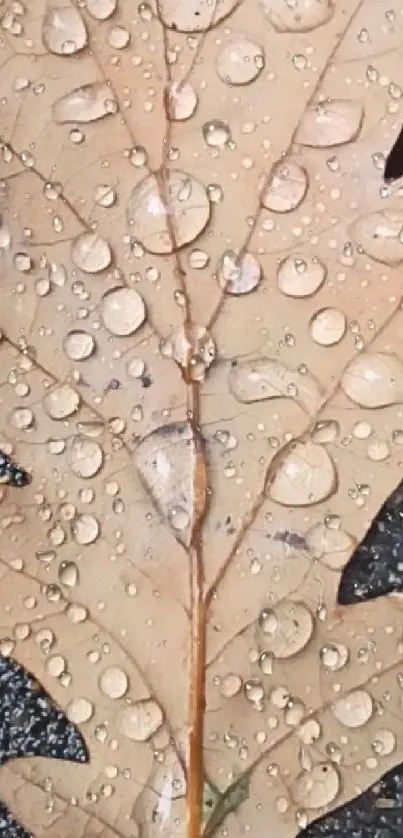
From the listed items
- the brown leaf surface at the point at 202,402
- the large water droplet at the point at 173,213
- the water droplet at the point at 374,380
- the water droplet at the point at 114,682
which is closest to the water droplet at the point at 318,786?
the brown leaf surface at the point at 202,402

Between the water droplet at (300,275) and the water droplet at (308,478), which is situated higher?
the water droplet at (300,275)

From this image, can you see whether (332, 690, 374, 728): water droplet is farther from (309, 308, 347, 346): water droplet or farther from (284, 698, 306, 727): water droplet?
(309, 308, 347, 346): water droplet

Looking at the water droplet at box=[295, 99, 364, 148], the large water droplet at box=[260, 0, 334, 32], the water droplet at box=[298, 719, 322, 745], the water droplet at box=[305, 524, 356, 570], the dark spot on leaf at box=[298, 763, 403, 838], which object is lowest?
the dark spot on leaf at box=[298, 763, 403, 838]

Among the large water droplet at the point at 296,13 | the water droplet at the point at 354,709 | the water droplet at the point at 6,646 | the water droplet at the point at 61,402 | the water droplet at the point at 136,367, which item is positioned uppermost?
the large water droplet at the point at 296,13

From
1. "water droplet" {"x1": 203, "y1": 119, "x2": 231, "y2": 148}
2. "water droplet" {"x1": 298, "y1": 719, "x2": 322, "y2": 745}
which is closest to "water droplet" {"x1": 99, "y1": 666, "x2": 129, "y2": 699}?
"water droplet" {"x1": 298, "y1": 719, "x2": 322, "y2": 745}

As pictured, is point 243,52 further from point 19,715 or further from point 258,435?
point 19,715

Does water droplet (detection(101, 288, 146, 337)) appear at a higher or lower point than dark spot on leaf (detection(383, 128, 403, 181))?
lower

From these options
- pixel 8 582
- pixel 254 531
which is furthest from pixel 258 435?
pixel 8 582

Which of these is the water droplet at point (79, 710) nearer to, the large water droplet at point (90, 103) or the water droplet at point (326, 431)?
the water droplet at point (326, 431)
